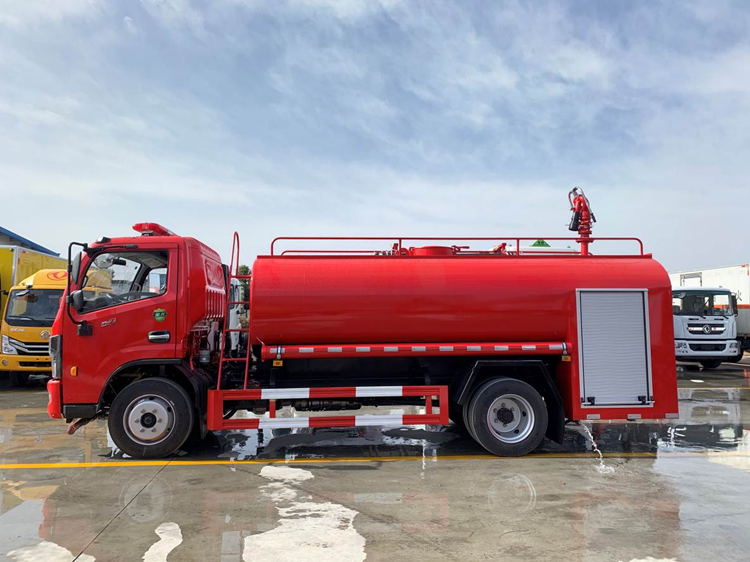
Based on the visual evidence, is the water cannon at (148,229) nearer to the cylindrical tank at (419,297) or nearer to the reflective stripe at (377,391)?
the cylindrical tank at (419,297)

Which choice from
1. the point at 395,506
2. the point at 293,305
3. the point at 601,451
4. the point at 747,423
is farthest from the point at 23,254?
the point at 747,423

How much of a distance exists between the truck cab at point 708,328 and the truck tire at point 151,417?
1557cm

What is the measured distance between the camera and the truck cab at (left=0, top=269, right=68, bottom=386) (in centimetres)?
1302

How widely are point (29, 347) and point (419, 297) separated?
1086 centimetres

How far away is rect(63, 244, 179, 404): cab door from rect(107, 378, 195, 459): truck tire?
32 centimetres

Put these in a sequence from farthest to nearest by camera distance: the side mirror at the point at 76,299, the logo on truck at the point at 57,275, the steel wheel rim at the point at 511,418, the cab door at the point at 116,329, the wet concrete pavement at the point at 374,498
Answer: the logo on truck at the point at 57,275, the steel wheel rim at the point at 511,418, the cab door at the point at 116,329, the side mirror at the point at 76,299, the wet concrete pavement at the point at 374,498

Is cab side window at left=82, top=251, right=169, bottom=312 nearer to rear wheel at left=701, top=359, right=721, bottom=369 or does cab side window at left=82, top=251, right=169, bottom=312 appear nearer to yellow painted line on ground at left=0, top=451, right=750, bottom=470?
yellow painted line on ground at left=0, top=451, right=750, bottom=470

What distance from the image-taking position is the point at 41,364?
13.2 m

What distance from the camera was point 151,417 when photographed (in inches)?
271

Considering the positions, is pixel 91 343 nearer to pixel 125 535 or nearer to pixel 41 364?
pixel 125 535

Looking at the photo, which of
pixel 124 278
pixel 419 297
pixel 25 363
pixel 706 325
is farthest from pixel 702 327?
pixel 25 363

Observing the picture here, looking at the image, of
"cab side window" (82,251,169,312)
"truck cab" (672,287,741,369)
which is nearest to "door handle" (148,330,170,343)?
"cab side window" (82,251,169,312)

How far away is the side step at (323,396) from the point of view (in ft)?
22.7

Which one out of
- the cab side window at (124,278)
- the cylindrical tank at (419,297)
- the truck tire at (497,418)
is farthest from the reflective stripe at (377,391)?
the cab side window at (124,278)
